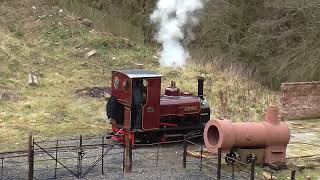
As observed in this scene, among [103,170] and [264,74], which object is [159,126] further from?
[264,74]

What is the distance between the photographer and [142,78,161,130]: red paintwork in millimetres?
13688

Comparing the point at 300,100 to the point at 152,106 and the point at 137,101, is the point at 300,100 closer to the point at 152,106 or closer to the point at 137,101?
the point at 152,106

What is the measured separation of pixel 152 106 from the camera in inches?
543

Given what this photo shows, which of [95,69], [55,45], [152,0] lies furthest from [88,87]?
[152,0]

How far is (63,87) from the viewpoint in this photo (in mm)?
20734

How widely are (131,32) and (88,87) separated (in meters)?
12.6

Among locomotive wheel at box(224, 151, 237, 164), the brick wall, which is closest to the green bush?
the brick wall

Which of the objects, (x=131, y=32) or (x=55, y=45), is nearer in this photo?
(x=55, y=45)

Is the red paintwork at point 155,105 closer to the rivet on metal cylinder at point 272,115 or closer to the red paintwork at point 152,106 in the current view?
the red paintwork at point 152,106

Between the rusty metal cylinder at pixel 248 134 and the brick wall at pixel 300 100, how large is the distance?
541 cm

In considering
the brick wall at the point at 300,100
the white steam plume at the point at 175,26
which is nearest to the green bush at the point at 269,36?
the white steam plume at the point at 175,26

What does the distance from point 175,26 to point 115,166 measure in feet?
52.2

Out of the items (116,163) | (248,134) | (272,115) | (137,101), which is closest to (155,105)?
(137,101)

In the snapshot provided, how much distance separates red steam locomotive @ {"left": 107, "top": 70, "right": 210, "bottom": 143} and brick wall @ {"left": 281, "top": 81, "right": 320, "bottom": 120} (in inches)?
167
